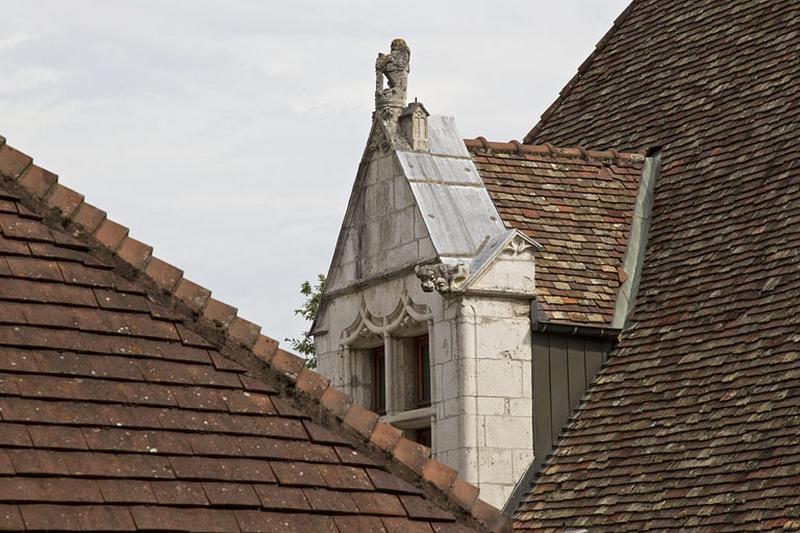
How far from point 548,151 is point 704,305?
283 centimetres

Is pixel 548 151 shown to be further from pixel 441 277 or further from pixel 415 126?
pixel 441 277

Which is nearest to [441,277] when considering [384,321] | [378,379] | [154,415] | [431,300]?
[431,300]

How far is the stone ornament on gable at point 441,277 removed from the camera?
14688 mm

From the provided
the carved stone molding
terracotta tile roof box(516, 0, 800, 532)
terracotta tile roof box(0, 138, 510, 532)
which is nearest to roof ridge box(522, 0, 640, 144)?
terracotta tile roof box(516, 0, 800, 532)

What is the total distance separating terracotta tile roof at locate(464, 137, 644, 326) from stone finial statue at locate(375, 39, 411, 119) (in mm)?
940

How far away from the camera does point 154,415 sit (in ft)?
24.5

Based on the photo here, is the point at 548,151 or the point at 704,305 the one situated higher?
the point at 548,151

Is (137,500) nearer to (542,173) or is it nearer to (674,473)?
(674,473)

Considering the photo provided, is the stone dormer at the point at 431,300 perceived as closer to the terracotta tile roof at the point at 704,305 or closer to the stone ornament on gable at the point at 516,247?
the stone ornament on gable at the point at 516,247

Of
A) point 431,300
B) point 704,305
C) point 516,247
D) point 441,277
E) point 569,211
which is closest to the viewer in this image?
point 704,305

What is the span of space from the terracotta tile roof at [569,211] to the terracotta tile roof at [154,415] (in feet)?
23.1

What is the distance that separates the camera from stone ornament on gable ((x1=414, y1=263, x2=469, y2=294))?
48.2 ft

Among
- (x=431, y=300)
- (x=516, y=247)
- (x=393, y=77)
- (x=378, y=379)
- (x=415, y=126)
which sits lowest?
(x=378, y=379)

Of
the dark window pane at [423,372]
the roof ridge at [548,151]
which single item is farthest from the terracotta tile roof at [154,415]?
the roof ridge at [548,151]
